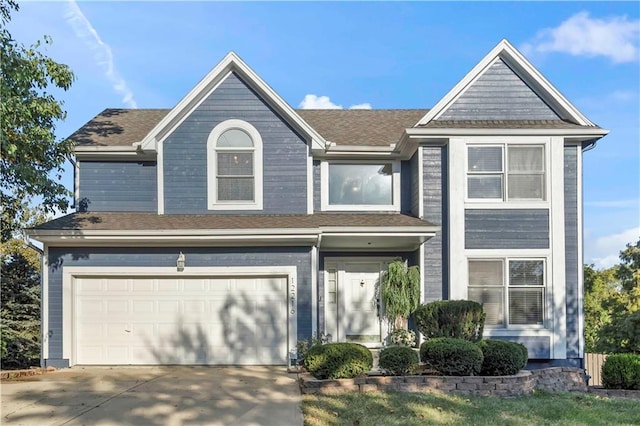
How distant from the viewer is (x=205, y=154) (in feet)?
41.2

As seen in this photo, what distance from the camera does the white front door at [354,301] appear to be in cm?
1349

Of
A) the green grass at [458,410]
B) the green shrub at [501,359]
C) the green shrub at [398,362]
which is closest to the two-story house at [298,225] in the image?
the green shrub at [501,359]

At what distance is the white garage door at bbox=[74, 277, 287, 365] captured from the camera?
11.5m

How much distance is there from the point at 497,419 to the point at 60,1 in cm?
1200

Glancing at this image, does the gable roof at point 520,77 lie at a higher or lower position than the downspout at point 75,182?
higher

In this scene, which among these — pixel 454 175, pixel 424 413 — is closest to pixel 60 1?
pixel 454 175

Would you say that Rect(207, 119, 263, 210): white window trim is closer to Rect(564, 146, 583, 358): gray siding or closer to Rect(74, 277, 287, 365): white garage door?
Rect(74, 277, 287, 365): white garage door

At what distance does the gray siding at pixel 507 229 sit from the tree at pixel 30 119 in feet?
29.4

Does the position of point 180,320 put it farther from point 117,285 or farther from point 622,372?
point 622,372

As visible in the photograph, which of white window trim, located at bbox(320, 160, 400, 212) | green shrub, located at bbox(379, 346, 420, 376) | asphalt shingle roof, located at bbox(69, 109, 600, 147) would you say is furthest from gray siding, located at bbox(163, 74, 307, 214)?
green shrub, located at bbox(379, 346, 420, 376)

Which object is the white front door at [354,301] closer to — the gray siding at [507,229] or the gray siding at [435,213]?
the gray siding at [435,213]

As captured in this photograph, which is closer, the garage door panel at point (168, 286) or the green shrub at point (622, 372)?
the green shrub at point (622, 372)

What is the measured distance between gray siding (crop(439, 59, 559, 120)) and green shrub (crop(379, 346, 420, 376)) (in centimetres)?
585

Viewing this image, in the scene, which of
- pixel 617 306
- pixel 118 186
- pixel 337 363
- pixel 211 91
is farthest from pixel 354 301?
pixel 617 306
